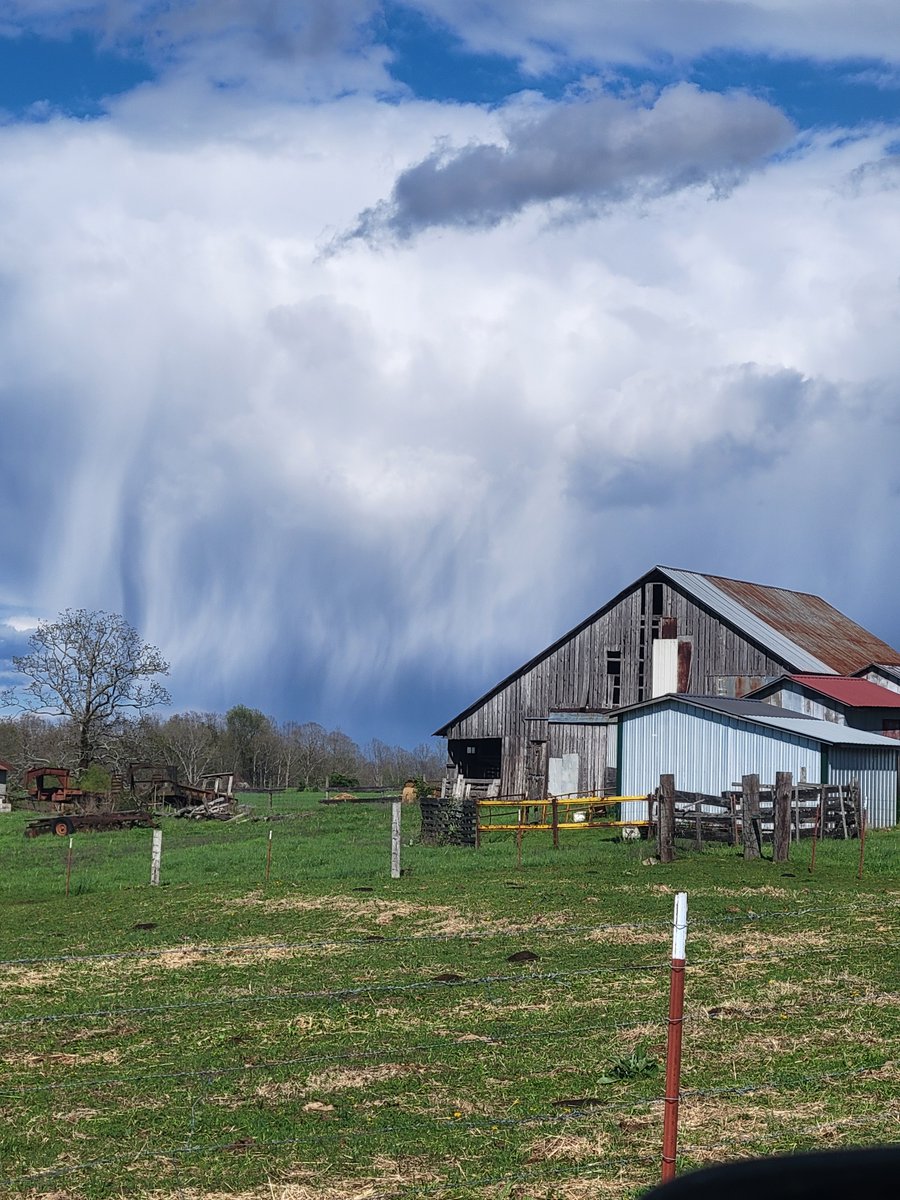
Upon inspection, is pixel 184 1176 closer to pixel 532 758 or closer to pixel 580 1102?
pixel 580 1102

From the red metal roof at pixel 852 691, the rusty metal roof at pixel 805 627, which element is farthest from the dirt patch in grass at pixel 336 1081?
the rusty metal roof at pixel 805 627

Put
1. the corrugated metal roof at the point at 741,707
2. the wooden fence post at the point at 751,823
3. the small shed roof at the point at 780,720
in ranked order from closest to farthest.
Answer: the wooden fence post at the point at 751,823 → the small shed roof at the point at 780,720 → the corrugated metal roof at the point at 741,707

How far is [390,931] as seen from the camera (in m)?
20.7

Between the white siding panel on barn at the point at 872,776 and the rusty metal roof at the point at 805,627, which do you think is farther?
the rusty metal roof at the point at 805,627

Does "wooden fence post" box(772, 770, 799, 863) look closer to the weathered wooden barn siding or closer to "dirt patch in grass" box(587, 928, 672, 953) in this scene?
"dirt patch in grass" box(587, 928, 672, 953)

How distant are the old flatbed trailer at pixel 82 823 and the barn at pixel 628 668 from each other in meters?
16.5

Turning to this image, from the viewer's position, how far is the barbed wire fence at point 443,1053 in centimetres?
948

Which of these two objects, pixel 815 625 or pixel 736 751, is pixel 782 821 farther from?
pixel 815 625

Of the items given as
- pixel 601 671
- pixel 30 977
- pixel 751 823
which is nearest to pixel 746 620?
pixel 601 671

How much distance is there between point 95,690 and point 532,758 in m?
31.0

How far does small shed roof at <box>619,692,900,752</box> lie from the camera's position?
4131 centimetres

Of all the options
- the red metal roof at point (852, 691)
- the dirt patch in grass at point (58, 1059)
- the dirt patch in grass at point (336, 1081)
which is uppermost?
the red metal roof at point (852, 691)

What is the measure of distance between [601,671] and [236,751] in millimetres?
68295

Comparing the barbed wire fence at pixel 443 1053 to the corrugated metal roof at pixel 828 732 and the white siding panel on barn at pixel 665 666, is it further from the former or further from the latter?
the white siding panel on barn at pixel 665 666
